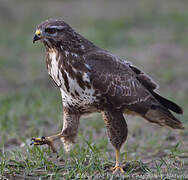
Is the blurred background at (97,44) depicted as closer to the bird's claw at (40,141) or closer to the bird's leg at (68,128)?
the bird's leg at (68,128)

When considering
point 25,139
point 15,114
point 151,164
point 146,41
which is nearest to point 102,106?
point 151,164

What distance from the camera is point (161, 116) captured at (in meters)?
5.98

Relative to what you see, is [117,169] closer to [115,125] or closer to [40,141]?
[115,125]

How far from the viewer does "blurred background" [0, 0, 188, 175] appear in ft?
24.7

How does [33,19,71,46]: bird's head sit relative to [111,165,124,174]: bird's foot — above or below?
above

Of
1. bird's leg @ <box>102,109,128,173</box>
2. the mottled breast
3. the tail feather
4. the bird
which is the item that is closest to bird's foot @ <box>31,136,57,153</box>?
the bird

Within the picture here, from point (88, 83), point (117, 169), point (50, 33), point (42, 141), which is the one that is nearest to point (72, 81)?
point (88, 83)

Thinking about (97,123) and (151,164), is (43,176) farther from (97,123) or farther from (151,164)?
(97,123)

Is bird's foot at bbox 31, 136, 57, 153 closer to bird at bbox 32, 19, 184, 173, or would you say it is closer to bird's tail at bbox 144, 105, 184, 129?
bird at bbox 32, 19, 184, 173

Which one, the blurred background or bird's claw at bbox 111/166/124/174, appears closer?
bird's claw at bbox 111/166/124/174

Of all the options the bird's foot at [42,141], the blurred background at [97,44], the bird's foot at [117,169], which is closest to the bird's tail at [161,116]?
the blurred background at [97,44]

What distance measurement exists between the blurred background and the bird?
1.20 m

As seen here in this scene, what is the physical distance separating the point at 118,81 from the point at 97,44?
308 inches

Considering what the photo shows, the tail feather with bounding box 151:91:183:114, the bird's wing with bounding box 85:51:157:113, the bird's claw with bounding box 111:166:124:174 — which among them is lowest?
the bird's claw with bounding box 111:166:124:174
